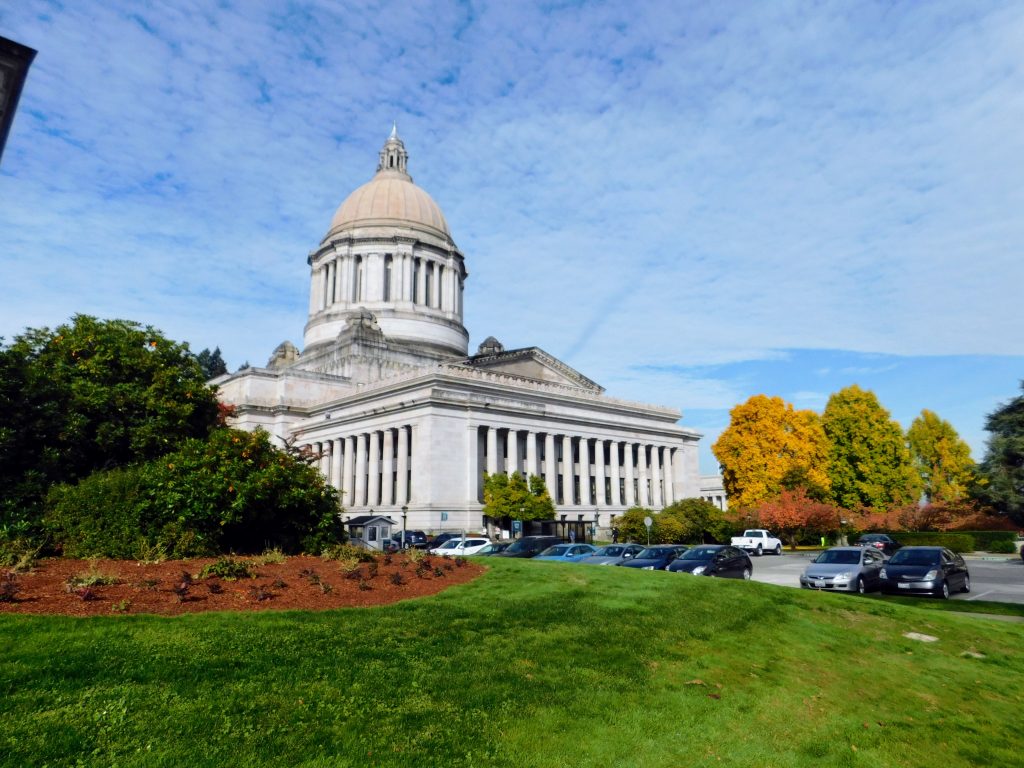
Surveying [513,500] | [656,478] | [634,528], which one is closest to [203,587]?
[513,500]

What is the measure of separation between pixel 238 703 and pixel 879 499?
7155 centimetres

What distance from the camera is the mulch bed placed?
390 inches

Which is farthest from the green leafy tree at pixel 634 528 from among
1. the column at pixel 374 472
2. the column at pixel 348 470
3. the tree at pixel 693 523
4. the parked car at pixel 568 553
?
the parked car at pixel 568 553

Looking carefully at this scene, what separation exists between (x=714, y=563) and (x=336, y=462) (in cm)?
4629

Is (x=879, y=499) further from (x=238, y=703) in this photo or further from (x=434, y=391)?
(x=238, y=703)

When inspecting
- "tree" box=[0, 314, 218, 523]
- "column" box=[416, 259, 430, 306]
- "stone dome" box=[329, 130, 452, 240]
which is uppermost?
"stone dome" box=[329, 130, 452, 240]

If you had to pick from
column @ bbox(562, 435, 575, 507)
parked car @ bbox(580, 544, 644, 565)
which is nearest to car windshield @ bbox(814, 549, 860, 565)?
parked car @ bbox(580, 544, 644, 565)

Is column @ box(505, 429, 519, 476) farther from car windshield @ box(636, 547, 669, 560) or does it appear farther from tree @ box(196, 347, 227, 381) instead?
tree @ box(196, 347, 227, 381)

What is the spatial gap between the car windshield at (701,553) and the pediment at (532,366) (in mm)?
41498

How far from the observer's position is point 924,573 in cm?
2223

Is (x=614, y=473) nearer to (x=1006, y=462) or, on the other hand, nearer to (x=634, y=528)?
(x=634, y=528)

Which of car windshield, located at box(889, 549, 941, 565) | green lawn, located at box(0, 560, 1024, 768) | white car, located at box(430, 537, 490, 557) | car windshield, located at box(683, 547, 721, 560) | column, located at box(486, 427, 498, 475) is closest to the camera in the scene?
green lawn, located at box(0, 560, 1024, 768)

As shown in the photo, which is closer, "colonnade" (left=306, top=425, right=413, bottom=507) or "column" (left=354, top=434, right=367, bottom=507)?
"colonnade" (left=306, top=425, right=413, bottom=507)

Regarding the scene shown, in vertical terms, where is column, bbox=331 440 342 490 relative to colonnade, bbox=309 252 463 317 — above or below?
below
